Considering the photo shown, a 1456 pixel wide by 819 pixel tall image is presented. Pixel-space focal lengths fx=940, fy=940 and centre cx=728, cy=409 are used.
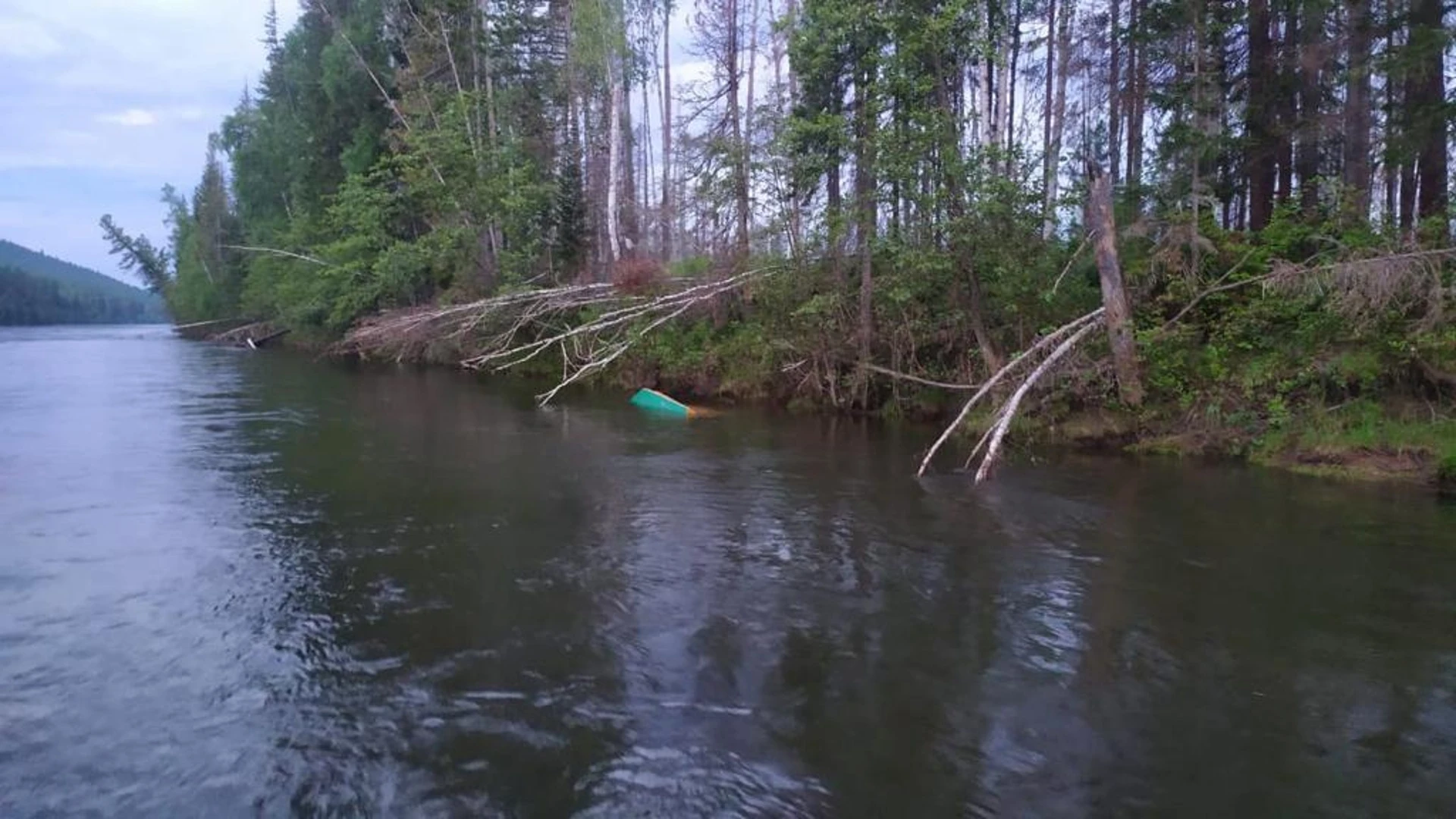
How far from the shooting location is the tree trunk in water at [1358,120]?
49.3ft

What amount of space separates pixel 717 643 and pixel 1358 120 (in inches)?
638

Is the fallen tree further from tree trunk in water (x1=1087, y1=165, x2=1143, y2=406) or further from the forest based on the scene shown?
tree trunk in water (x1=1087, y1=165, x2=1143, y2=406)

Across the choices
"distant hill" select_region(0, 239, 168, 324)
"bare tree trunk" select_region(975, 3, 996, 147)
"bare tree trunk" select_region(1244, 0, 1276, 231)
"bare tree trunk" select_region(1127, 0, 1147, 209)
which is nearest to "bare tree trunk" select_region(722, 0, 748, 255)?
"bare tree trunk" select_region(975, 3, 996, 147)

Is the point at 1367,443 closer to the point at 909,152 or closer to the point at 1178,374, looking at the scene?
the point at 1178,374

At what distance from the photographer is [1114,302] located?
50.7 feet

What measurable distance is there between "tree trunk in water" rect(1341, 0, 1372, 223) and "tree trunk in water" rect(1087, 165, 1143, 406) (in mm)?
3638

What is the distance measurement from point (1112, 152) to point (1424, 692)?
73.0ft

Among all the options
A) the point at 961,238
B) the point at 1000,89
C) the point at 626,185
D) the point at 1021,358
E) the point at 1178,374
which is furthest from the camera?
the point at 626,185

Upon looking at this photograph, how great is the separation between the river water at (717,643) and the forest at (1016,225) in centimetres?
234

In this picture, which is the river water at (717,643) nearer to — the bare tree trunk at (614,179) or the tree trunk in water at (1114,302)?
the tree trunk in water at (1114,302)

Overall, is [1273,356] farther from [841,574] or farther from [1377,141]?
[841,574]

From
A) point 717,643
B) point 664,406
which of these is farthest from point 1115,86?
point 717,643

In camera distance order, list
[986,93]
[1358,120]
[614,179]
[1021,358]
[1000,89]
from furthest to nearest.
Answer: [614,179] → [1000,89] → [986,93] → [1358,120] → [1021,358]

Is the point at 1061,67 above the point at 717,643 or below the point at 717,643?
above
